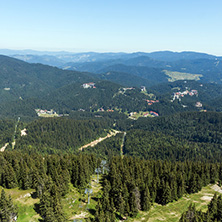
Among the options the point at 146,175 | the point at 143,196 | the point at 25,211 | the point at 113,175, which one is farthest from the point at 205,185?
the point at 25,211

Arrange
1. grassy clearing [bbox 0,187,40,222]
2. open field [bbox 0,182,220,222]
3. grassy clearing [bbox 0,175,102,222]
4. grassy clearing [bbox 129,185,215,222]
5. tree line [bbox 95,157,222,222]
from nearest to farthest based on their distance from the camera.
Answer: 1. grassy clearing [bbox 0,187,40,222]
2. grassy clearing [bbox 0,175,102,222]
3. open field [bbox 0,182,220,222]
4. tree line [bbox 95,157,222,222]
5. grassy clearing [bbox 129,185,215,222]

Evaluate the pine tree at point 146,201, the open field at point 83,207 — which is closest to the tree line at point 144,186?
the pine tree at point 146,201

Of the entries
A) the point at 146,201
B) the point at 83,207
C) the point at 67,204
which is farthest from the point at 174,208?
the point at 67,204

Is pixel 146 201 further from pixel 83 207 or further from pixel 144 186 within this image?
pixel 83 207

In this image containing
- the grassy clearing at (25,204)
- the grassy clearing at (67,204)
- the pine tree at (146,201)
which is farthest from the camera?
the pine tree at (146,201)

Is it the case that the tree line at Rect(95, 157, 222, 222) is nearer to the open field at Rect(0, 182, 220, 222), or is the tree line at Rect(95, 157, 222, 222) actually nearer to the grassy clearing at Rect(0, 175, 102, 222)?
the open field at Rect(0, 182, 220, 222)

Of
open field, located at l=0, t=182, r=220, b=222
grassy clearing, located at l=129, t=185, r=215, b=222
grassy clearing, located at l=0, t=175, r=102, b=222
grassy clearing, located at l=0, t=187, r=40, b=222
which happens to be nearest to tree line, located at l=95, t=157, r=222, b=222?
grassy clearing, located at l=129, t=185, r=215, b=222

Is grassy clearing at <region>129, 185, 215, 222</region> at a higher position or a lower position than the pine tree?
lower

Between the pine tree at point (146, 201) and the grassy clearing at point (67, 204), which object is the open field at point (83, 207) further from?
the pine tree at point (146, 201)
